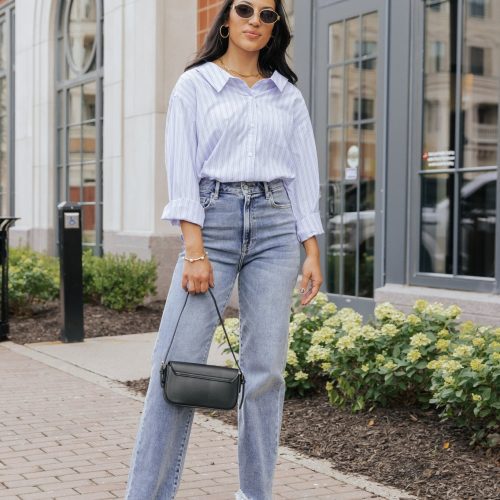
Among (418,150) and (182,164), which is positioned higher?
(418,150)

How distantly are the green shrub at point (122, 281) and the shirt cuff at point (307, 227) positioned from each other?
6921mm

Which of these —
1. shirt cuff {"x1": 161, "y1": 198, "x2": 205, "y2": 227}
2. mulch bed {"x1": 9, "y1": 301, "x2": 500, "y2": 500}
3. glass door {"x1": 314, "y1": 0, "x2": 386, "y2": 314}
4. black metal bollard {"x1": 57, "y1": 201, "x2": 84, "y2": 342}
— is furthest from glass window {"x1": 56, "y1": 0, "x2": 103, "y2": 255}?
shirt cuff {"x1": 161, "y1": 198, "x2": 205, "y2": 227}

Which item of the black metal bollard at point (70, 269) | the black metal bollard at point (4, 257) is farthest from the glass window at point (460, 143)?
the black metal bollard at point (4, 257)

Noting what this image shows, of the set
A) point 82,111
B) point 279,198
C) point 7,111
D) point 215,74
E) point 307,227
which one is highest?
point 7,111

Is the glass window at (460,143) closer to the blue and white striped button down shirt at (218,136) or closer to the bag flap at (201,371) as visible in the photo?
the blue and white striped button down shirt at (218,136)

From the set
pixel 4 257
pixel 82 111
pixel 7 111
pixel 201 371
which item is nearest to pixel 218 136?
pixel 201 371

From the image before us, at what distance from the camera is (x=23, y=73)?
51.9 ft

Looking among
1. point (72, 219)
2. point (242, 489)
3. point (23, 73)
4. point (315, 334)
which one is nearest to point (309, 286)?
point (242, 489)

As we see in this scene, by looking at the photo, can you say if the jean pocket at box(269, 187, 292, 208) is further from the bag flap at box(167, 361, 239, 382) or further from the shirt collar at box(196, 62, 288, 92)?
the bag flap at box(167, 361, 239, 382)

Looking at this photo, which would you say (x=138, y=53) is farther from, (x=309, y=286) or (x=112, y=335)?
(x=309, y=286)

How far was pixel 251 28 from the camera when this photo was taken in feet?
11.2

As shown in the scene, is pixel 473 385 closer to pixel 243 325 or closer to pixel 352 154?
pixel 243 325

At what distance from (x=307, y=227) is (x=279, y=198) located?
16 cm

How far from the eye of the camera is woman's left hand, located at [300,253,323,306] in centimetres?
351
